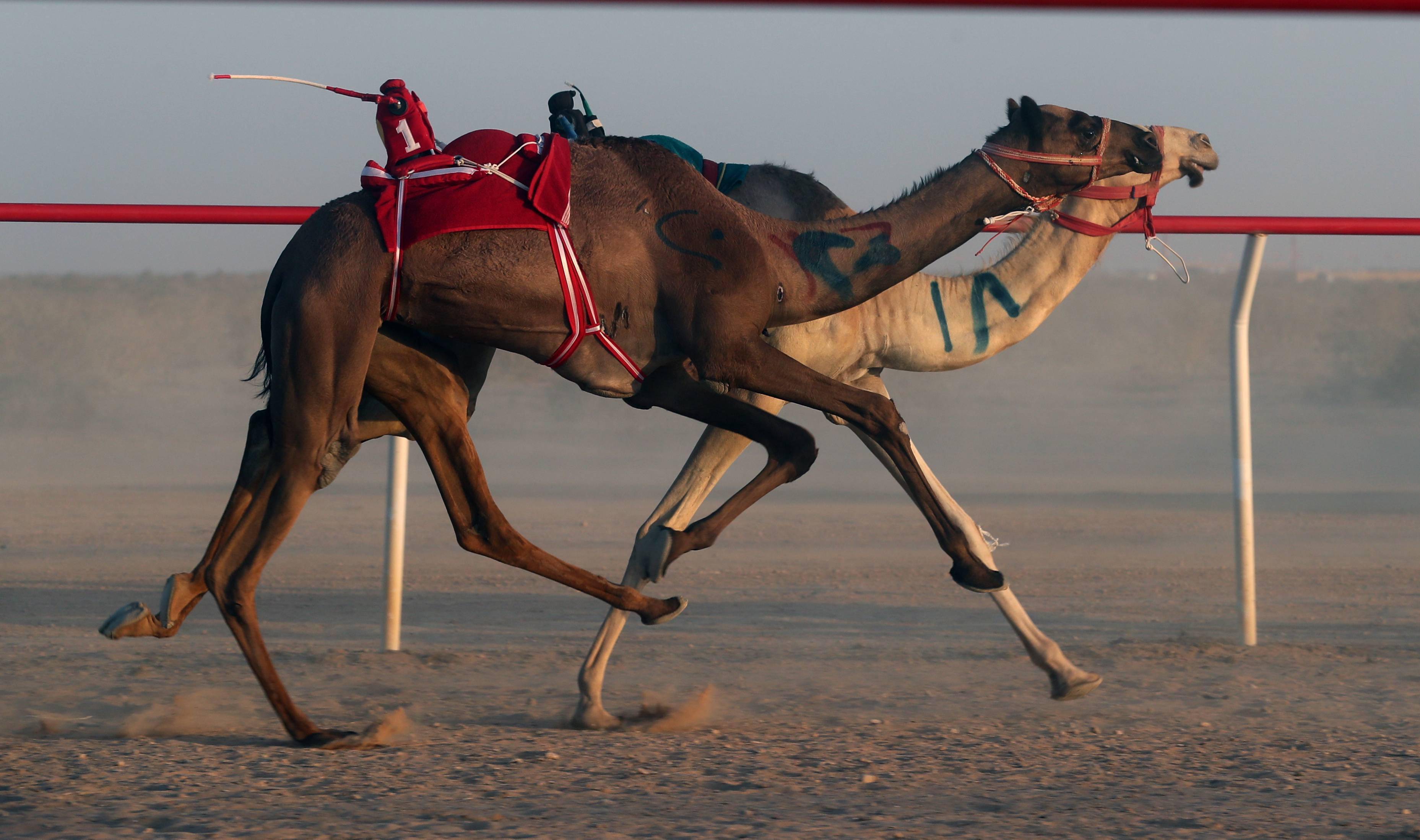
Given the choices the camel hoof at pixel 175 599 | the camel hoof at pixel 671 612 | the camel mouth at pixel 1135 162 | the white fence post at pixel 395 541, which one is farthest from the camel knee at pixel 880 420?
the white fence post at pixel 395 541

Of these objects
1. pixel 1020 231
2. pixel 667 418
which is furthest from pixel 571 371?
pixel 667 418

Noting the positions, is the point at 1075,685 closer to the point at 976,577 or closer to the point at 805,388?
the point at 976,577

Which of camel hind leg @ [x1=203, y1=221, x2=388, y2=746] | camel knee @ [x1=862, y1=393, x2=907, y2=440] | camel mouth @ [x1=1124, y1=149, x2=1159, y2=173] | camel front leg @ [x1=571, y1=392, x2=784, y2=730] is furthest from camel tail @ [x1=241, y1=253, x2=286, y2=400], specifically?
camel mouth @ [x1=1124, y1=149, x2=1159, y2=173]

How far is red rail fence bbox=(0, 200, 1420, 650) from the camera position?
5699 millimetres

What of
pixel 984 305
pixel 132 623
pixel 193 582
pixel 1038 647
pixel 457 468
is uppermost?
pixel 984 305

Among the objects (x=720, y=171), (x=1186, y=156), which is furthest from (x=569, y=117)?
(x=1186, y=156)

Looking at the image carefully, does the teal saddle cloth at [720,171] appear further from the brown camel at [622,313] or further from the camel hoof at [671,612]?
the camel hoof at [671,612]

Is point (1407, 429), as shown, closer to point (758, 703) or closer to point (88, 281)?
point (758, 703)

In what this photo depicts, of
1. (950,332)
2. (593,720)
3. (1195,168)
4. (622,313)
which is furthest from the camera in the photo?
(950,332)

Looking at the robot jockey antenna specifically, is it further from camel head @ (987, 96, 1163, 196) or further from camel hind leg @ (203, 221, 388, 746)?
camel head @ (987, 96, 1163, 196)

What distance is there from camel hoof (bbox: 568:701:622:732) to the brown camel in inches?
19.1

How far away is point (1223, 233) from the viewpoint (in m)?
6.04

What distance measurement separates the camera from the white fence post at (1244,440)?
623 centimetres

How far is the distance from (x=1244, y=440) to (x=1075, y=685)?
1838mm
